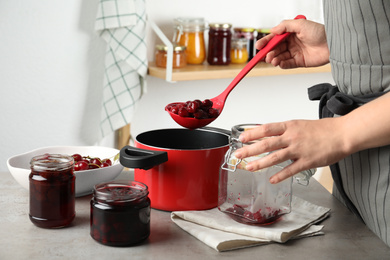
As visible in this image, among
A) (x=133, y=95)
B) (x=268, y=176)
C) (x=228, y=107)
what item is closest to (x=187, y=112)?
(x=268, y=176)

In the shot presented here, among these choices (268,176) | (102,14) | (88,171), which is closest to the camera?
(268,176)

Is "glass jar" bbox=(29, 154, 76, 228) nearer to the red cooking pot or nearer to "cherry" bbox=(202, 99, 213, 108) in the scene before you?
the red cooking pot

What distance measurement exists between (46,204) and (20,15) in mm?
1336

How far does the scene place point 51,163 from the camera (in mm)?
949

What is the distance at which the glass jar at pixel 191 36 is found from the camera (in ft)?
7.49

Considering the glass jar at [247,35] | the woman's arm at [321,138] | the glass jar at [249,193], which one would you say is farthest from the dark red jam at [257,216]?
the glass jar at [247,35]

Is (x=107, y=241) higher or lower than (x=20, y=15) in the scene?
lower

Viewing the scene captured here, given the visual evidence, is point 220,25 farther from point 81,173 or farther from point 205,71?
point 81,173

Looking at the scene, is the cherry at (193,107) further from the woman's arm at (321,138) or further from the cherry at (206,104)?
the woman's arm at (321,138)

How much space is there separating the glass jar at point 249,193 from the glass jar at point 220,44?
1.34 metres

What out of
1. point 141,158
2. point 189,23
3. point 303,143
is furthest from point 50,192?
point 189,23

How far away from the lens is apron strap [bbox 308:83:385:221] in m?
0.97

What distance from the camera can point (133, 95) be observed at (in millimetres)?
2182

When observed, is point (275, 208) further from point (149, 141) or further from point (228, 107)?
point (228, 107)
